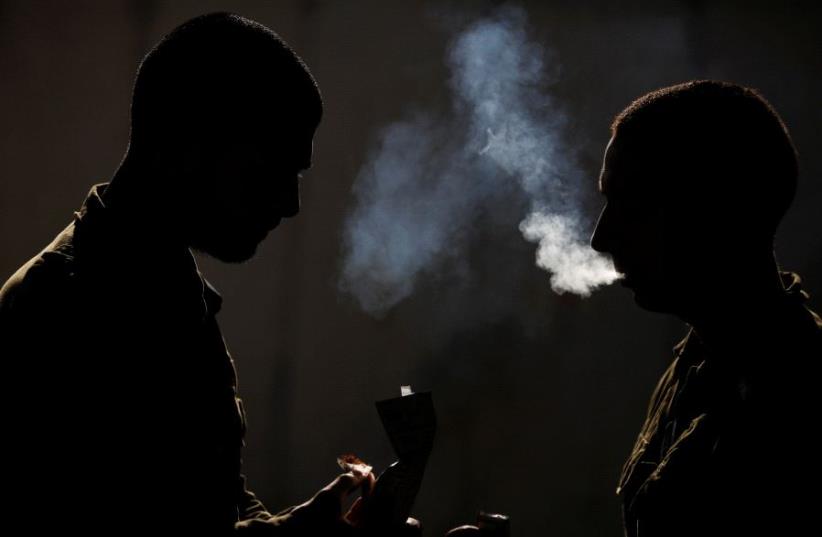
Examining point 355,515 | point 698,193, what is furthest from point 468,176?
point 355,515

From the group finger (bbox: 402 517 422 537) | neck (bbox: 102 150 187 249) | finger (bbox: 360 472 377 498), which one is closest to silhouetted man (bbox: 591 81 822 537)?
finger (bbox: 402 517 422 537)

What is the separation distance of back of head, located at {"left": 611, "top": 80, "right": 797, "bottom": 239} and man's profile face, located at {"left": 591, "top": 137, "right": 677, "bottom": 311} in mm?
30

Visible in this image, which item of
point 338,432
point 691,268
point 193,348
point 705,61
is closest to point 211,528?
point 193,348

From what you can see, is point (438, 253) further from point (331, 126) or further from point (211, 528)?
point (211, 528)

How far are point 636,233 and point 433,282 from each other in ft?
7.66

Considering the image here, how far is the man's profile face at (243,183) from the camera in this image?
150 cm

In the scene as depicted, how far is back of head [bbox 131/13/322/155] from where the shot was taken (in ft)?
4.81

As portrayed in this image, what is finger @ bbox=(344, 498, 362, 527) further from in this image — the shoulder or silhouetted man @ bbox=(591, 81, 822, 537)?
the shoulder

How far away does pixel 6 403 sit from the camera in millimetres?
1212

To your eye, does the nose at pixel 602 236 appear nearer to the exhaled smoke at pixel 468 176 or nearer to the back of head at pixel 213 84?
the back of head at pixel 213 84

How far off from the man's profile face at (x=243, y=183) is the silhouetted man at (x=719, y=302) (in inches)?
36.6

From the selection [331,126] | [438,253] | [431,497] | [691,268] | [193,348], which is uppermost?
[331,126]

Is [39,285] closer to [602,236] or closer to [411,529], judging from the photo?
[411,529]

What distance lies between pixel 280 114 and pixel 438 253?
247cm
